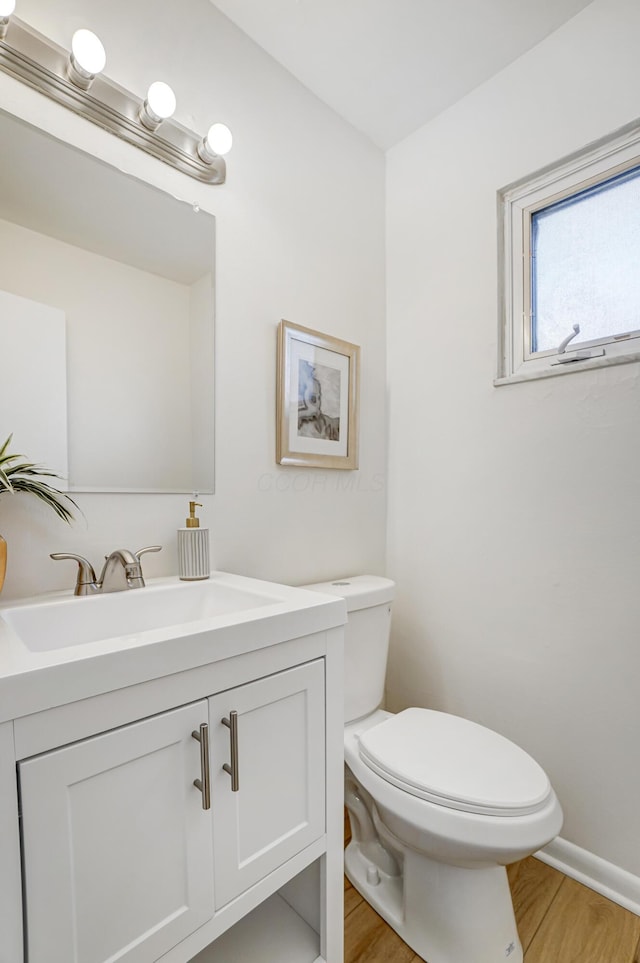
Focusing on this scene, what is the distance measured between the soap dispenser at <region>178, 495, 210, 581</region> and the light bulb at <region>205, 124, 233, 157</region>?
3.34 feet

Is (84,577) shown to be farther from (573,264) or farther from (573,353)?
(573,264)

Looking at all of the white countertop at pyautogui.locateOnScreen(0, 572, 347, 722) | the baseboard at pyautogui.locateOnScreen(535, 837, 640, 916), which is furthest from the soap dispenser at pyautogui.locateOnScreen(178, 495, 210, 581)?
the baseboard at pyautogui.locateOnScreen(535, 837, 640, 916)

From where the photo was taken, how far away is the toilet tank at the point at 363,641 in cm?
136

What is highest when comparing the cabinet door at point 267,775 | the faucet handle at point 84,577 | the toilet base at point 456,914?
the faucet handle at point 84,577

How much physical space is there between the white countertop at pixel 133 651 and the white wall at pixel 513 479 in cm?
78

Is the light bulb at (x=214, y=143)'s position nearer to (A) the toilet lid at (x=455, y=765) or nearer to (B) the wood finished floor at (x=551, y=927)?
(A) the toilet lid at (x=455, y=765)

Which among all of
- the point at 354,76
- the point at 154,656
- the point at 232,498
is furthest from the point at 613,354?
the point at 154,656

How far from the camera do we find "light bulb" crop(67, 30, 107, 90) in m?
1.01

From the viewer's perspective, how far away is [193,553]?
117 cm

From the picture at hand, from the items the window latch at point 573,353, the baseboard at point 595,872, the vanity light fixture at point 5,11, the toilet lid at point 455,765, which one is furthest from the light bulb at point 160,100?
the baseboard at point 595,872

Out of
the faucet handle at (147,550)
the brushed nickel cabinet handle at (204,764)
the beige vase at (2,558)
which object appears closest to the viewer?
the brushed nickel cabinet handle at (204,764)

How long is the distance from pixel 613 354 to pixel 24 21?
1.59 m

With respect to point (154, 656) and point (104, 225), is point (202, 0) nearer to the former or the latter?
point (104, 225)

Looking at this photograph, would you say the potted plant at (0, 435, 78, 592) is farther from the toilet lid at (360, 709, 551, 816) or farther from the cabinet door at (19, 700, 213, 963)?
the toilet lid at (360, 709, 551, 816)
